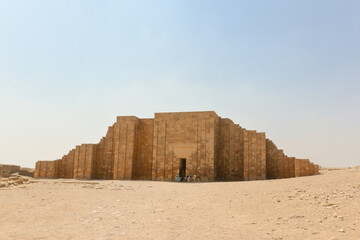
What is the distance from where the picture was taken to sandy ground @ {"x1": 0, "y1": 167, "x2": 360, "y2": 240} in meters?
6.44

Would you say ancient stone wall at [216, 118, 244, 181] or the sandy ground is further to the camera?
ancient stone wall at [216, 118, 244, 181]

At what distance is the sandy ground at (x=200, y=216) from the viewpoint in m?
6.44

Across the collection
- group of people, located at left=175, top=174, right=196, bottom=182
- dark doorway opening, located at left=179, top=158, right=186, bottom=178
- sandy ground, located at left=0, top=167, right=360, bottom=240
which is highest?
dark doorway opening, located at left=179, top=158, right=186, bottom=178

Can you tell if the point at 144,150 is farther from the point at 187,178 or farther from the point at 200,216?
the point at 200,216

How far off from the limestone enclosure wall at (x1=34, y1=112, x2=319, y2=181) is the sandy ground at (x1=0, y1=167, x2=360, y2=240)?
436 inches

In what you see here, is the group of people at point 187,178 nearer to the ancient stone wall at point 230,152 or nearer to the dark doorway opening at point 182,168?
the dark doorway opening at point 182,168

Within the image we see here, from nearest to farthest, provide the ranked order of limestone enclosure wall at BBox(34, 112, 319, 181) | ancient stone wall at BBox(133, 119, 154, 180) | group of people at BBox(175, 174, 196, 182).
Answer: group of people at BBox(175, 174, 196, 182), limestone enclosure wall at BBox(34, 112, 319, 181), ancient stone wall at BBox(133, 119, 154, 180)

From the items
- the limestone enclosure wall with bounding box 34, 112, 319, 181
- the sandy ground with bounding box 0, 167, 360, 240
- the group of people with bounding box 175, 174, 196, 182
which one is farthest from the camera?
the limestone enclosure wall with bounding box 34, 112, 319, 181

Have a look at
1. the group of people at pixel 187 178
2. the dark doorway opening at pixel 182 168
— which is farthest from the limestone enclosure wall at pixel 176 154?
the group of people at pixel 187 178

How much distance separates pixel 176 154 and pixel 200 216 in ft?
50.6

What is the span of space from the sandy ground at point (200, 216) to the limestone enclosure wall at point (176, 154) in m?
11.1

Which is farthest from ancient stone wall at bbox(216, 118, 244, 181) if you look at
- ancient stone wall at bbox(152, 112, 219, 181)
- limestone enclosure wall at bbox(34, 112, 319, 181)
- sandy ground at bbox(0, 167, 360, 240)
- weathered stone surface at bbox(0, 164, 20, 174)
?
weathered stone surface at bbox(0, 164, 20, 174)

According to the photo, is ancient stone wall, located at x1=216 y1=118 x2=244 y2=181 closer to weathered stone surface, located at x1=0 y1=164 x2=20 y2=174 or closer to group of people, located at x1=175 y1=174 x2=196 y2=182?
group of people, located at x1=175 y1=174 x2=196 y2=182

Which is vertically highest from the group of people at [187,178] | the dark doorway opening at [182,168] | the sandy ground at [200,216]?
the dark doorway opening at [182,168]
